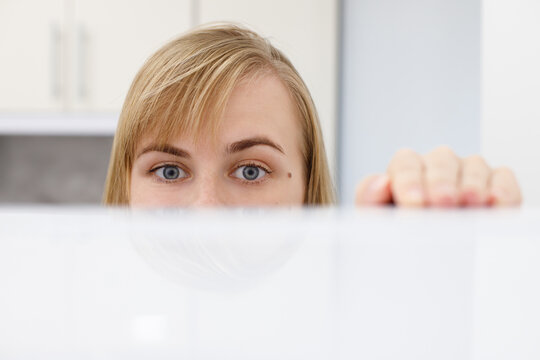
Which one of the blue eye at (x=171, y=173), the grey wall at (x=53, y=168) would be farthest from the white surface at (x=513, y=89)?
the grey wall at (x=53, y=168)

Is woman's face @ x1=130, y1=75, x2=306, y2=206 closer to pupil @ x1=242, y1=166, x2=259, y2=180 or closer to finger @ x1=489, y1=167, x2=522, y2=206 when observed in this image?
pupil @ x1=242, y1=166, x2=259, y2=180

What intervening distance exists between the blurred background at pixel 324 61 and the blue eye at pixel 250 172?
2.37 feet

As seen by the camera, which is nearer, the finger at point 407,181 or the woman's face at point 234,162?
the finger at point 407,181

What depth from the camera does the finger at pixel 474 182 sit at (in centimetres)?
16

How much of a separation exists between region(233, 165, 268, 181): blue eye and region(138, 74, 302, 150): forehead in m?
0.04

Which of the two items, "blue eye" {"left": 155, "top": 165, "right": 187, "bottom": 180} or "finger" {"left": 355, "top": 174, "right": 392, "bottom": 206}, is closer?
"finger" {"left": 355, "top": 174, "right": 392, "bottom": 206}

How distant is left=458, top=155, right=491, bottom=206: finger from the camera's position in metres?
0.16

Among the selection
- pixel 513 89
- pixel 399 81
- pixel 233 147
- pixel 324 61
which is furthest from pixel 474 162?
pixel 399 81

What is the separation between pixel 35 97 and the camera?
4.61ft

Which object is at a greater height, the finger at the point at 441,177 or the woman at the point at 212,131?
the woman at the point at 212,131

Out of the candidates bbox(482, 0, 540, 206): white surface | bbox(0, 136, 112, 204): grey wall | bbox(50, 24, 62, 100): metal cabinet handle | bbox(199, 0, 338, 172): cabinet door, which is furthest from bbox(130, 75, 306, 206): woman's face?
bbox(0, 136, 112, 204): grey wall

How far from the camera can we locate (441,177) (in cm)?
18

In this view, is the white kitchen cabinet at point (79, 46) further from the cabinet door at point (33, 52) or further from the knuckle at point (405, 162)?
the knuckle at point (405, 162)

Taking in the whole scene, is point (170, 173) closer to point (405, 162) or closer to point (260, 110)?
point (260, 110)
